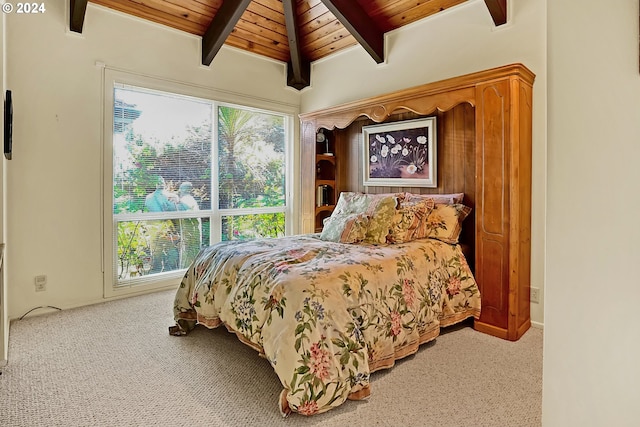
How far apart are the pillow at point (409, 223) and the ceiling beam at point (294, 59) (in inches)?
92.2

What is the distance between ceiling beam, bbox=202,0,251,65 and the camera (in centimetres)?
335

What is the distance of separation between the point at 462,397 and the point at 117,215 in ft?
11.0

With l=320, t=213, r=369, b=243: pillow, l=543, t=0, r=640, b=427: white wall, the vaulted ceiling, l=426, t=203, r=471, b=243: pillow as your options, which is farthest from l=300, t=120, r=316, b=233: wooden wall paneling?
l=543, t=0, r=640, b=427: white wall

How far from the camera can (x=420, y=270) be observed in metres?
2.42

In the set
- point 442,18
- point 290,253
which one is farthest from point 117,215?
point 442,18

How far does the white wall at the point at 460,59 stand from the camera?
2762mm

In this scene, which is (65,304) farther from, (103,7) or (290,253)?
(103,7)

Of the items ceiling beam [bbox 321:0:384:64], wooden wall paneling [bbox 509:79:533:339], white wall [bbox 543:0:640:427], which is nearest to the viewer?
white wall [bbox 543:0:640:427]

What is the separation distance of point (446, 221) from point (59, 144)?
3380mm

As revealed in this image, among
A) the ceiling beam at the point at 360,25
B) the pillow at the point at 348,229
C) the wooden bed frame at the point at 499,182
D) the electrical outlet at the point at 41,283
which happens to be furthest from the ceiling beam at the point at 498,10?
the electrical outlet at the point at 41,283

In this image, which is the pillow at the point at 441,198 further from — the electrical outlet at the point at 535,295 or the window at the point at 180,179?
the window at the point at 180,179

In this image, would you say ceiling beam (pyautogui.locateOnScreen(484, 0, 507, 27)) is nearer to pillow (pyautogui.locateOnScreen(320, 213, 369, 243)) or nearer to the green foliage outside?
pillow (pyautogui.locateOnScreen(320, 213, 369, 243))

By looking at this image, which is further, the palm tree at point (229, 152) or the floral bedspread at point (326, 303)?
the palm tree at point (229, 152)

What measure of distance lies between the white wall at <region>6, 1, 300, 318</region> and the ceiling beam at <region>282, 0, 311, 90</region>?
136 cm
